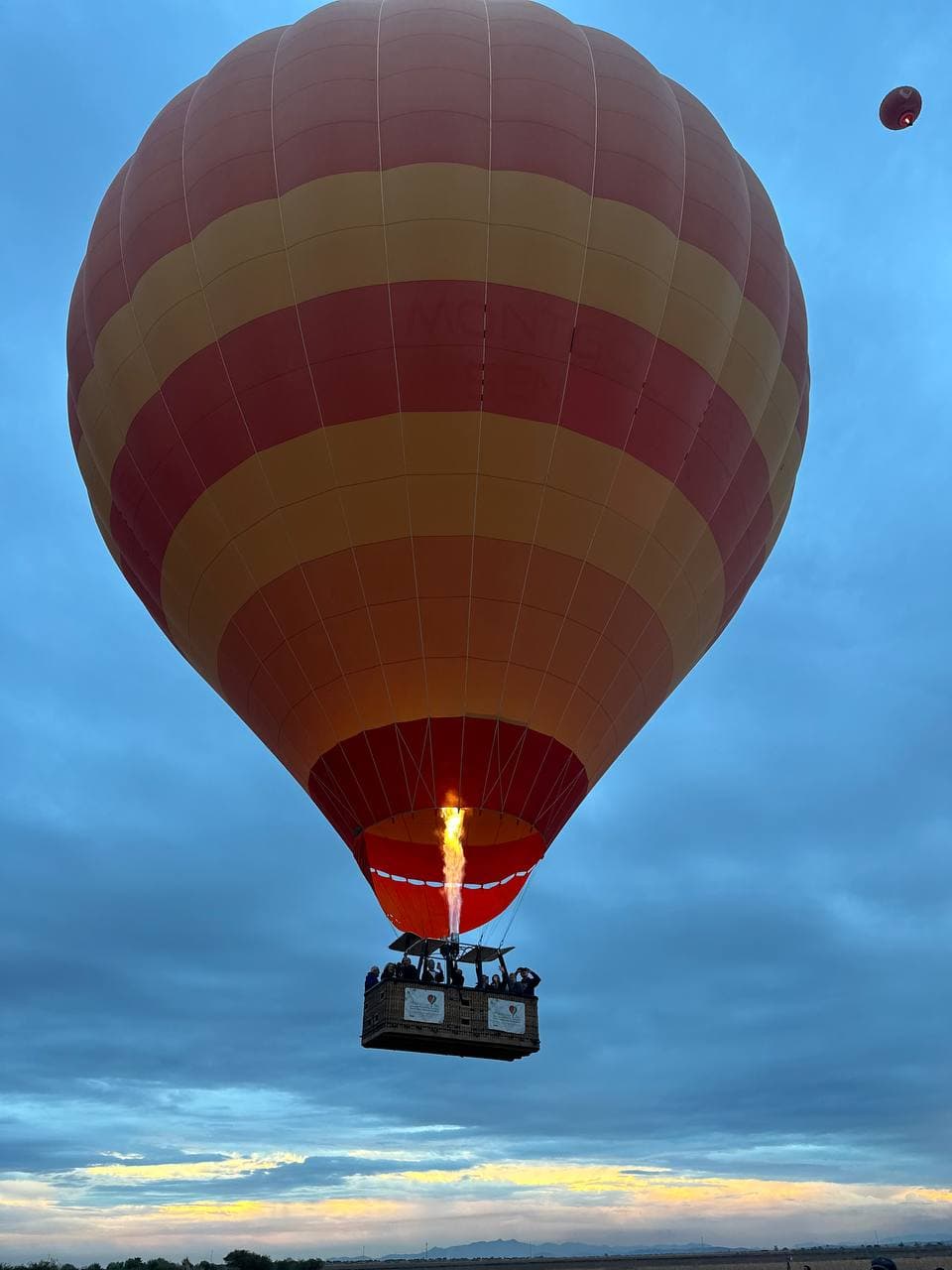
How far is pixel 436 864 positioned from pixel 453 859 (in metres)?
0.21

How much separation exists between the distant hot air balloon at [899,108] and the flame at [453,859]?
871 centimetres

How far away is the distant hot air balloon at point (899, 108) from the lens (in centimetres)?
1197

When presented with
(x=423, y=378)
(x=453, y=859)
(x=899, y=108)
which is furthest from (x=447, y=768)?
(x=899, y=108)

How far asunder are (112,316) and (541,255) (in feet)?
16.0

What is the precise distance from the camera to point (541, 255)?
429 inches

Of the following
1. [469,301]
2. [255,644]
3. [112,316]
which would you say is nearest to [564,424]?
[469,301]

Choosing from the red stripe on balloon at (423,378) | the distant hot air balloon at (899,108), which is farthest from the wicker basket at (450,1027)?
the distant hot air balloon at (899,108)

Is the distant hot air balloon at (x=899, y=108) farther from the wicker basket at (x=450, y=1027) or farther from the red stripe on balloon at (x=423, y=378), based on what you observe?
the wicker basket at (x=450, y=1027)

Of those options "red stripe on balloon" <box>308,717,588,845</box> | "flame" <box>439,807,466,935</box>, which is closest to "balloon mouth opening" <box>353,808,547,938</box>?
"flame" <box>439,807,466,935</box>

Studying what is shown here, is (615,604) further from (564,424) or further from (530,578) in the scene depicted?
(564,424)

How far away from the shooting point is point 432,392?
425 inches

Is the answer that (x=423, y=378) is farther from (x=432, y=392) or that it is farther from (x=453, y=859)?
(x=453, y=859)

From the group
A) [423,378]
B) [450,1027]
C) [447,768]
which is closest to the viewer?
[450,1027]

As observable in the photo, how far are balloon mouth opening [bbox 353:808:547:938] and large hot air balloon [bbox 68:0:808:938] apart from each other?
0.03m
